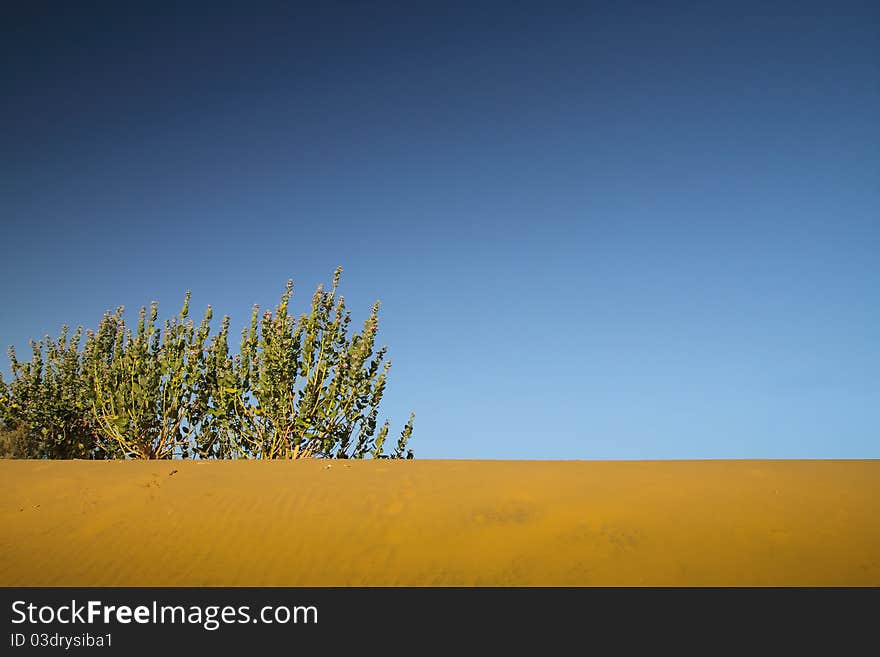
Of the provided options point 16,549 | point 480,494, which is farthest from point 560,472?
point 16,549

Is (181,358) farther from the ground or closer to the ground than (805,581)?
farther from the ground

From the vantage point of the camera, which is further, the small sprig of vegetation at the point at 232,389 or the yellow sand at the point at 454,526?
the small sprig of vegetation at the point at 232,389

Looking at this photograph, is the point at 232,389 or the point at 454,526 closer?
the point at 454,526

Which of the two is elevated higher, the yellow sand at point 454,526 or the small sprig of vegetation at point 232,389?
the small sprig of vegetation at point 232,389

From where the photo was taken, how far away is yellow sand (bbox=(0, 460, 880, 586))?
21.9 feet

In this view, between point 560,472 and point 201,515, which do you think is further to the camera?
point 560,472

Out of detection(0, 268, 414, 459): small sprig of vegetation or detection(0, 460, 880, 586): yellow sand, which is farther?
detection(0, 268, 414, 459): small sprig of vegetation

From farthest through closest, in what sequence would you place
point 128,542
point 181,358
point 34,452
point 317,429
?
point 34,452 < point 181,358 < point 317,429 < point 128,542

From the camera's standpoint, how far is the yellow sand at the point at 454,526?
6.69 metres

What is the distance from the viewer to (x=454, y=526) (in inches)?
303

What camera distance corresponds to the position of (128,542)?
798 centimetres
